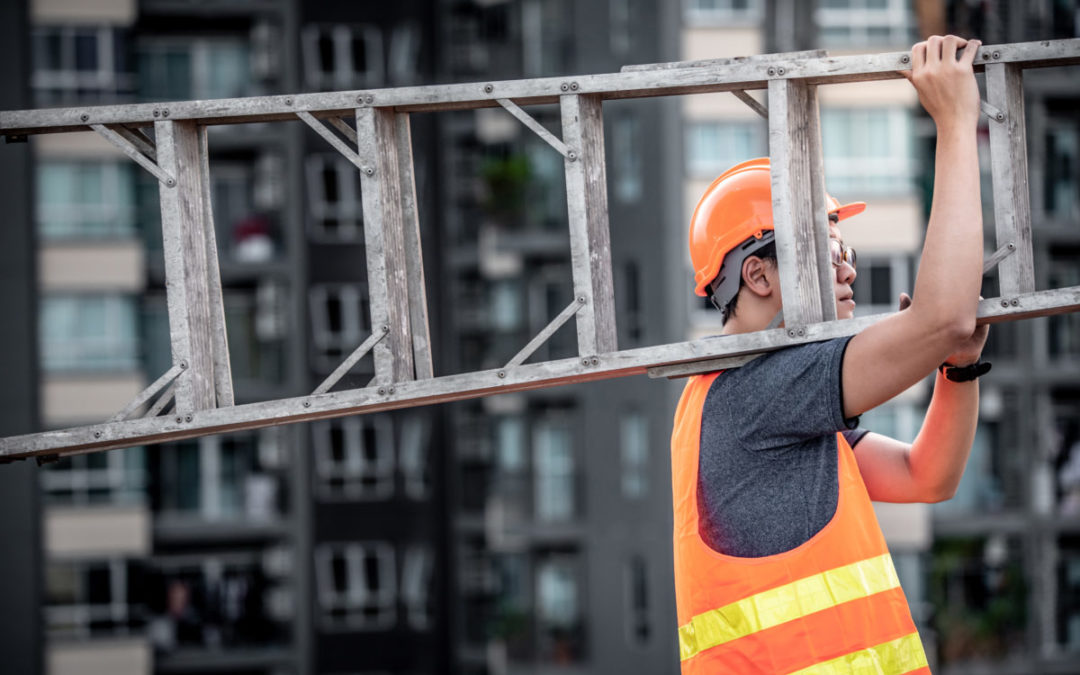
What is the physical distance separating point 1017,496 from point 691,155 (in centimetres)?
986

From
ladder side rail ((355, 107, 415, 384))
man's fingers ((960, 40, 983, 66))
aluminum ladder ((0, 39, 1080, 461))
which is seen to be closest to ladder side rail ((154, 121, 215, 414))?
aluminum ladder ((0, 39, 1080, 461))

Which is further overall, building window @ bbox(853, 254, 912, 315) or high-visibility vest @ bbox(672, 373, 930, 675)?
building window @ bbox(853, 254, 912, 315)

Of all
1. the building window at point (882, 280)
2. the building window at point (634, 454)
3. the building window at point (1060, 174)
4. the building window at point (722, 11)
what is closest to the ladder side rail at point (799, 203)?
the building window at point (882, 280)

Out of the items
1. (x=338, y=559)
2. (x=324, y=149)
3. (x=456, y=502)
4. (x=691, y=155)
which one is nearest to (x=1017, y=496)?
(x=691, y=155)

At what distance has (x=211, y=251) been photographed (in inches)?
160

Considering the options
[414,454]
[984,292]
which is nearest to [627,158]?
[984,292]

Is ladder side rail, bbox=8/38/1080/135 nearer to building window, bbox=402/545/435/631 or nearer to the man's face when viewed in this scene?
the man's face

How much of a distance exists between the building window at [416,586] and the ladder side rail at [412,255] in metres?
29.0

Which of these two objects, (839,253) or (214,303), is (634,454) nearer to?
(214,303)

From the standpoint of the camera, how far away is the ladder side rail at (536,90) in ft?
11.7

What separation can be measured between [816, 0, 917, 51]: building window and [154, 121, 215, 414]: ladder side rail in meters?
25.8

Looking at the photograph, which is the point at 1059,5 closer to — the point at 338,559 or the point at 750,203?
the point at 338,559

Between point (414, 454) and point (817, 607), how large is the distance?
29.7 m

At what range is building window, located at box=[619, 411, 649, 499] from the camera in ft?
97.2
